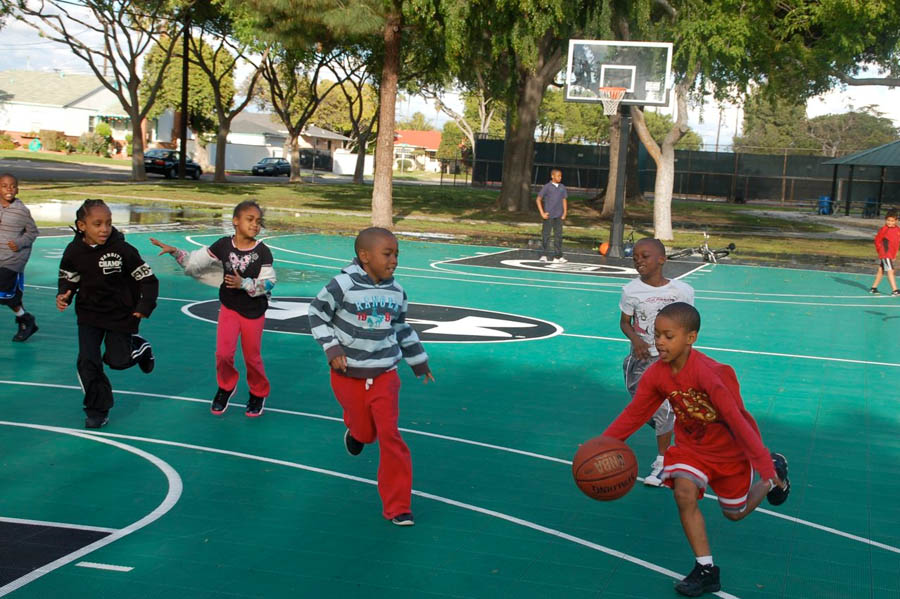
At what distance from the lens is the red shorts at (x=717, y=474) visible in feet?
17.7

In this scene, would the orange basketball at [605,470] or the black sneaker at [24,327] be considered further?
the black sneaker at [24,327]

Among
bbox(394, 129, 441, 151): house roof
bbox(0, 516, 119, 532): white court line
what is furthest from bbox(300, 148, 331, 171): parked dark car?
bbox(0, 516, 119, 532): white court line

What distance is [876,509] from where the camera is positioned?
7.15 metres

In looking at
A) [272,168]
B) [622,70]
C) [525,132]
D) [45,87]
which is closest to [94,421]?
[622,70]

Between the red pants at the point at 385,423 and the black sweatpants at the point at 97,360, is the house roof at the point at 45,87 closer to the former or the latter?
the black sweatpants at the point at 97,360

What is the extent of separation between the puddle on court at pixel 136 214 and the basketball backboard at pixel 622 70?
10.3 m

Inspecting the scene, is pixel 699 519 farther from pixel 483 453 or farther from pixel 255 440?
pixel 255 440

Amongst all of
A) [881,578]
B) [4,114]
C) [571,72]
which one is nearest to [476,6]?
[571,72]

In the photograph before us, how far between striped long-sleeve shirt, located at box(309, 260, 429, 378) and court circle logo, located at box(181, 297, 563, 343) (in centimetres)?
642

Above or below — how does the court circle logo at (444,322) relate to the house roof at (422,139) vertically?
below

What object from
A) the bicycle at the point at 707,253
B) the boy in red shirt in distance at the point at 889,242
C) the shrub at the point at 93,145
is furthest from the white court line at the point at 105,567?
the shrub at the point at 93,145

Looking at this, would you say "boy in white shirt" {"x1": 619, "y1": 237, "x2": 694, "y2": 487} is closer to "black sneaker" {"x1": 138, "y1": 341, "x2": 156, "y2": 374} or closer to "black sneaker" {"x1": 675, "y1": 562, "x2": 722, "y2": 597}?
"black sneaker" {"x1": 675, "y1": 562, "x2": 722, "y2": 597}

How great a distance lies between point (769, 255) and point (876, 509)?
71.0 ft

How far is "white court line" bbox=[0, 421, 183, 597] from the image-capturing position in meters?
5.20
